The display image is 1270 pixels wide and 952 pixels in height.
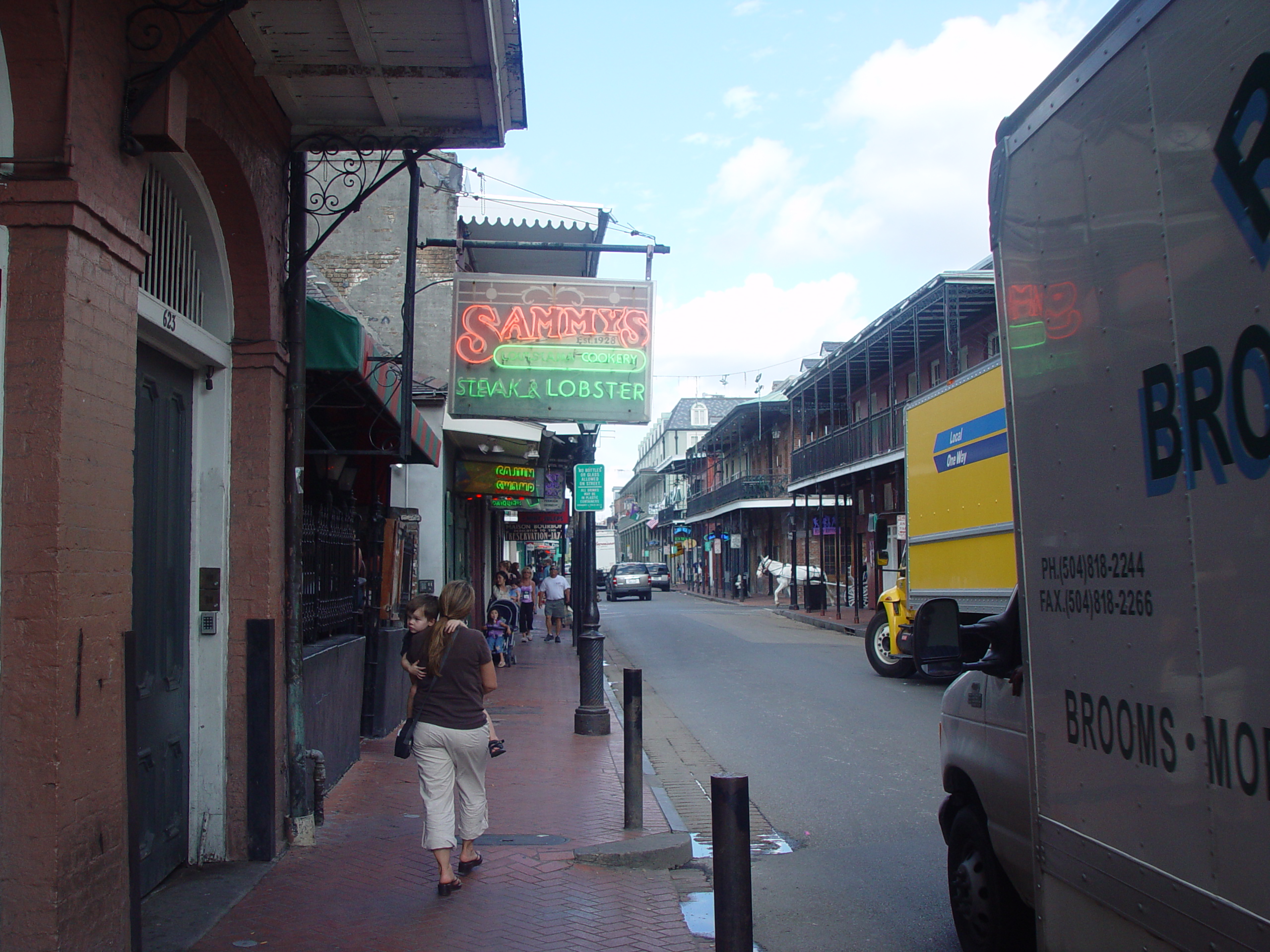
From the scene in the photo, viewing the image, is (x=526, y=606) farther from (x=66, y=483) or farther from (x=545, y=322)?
(x=66, y=483)

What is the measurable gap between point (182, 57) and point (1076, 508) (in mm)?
3767

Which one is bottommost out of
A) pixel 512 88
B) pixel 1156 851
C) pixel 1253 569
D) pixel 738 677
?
pixel 738 677

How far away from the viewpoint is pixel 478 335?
9.98 metres

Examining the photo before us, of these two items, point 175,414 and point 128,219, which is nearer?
point 128,219

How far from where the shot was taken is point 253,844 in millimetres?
5949

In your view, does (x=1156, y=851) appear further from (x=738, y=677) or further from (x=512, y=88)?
(x=738, y=677)

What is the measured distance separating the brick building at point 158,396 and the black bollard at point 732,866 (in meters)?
2.29

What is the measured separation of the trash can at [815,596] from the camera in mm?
32375

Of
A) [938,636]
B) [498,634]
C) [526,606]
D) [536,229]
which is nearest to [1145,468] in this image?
[938,636]

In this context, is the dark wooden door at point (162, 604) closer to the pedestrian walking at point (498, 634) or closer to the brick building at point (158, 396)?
the brick building at point (158, 396)

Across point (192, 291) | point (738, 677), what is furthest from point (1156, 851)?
point (738, 677)

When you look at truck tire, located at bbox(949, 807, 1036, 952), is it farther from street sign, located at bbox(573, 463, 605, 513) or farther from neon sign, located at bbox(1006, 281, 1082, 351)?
street sign, located at bbox(573, 463, 605, 513)

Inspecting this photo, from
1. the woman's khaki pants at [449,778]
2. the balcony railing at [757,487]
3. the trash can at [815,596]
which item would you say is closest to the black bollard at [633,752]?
the woman's khaki pants at [449,778]

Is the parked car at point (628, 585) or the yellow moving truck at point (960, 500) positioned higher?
the yellow moving truck at point (960, 500)
